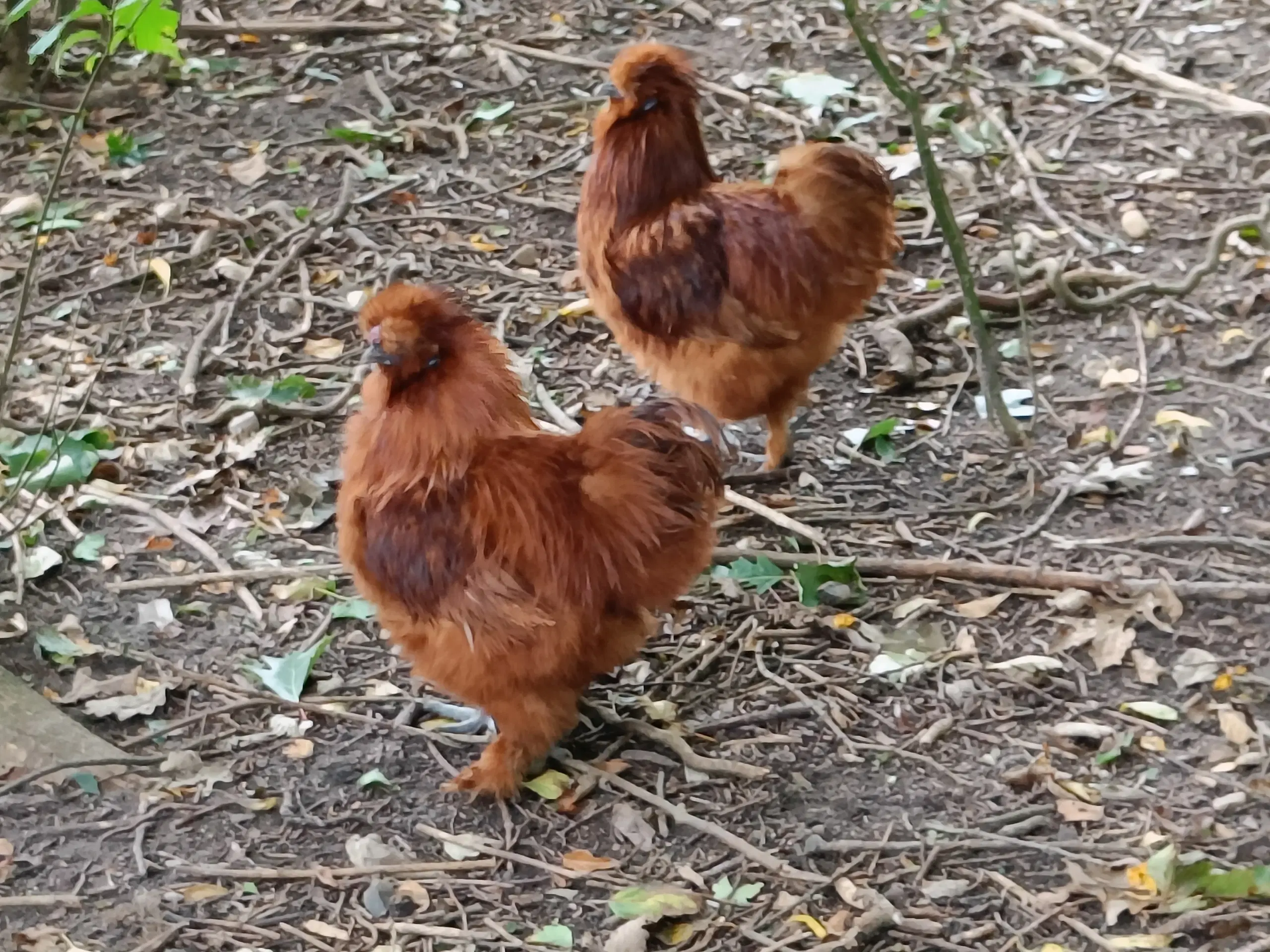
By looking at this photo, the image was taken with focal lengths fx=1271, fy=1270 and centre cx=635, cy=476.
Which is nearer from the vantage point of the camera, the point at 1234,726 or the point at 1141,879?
the point at 1141,879

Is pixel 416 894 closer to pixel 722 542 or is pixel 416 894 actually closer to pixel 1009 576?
pixel 722 542

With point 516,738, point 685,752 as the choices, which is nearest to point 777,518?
point 685,752

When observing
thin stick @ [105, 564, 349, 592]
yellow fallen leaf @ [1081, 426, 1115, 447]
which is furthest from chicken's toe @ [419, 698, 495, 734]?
yellow fallen leaf @ [1081, 426, 1115, 447]

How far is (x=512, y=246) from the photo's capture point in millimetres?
4918

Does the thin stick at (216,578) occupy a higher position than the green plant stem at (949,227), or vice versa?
the green plant stem at (949,227)

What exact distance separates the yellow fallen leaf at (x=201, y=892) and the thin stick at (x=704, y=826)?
814 millimetres

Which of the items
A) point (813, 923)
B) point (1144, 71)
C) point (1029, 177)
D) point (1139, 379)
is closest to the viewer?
point (813, 923)

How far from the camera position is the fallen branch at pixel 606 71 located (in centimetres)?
552

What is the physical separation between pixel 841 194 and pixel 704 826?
1817 millimetres

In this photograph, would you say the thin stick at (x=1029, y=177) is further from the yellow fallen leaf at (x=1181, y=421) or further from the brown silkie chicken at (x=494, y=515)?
the brown silkie chicken at (x=494, y=515)

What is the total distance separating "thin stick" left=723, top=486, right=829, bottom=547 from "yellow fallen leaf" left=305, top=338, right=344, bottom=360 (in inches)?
59.9

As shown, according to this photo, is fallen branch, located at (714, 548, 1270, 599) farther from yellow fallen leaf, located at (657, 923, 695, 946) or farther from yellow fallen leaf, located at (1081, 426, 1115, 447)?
yellow fallen leaf, located at (657, 923, 695, 946)

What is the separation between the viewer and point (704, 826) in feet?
9.29

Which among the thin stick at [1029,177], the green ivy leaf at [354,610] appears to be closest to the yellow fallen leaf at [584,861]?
the green ivy leaf at [354,610]
